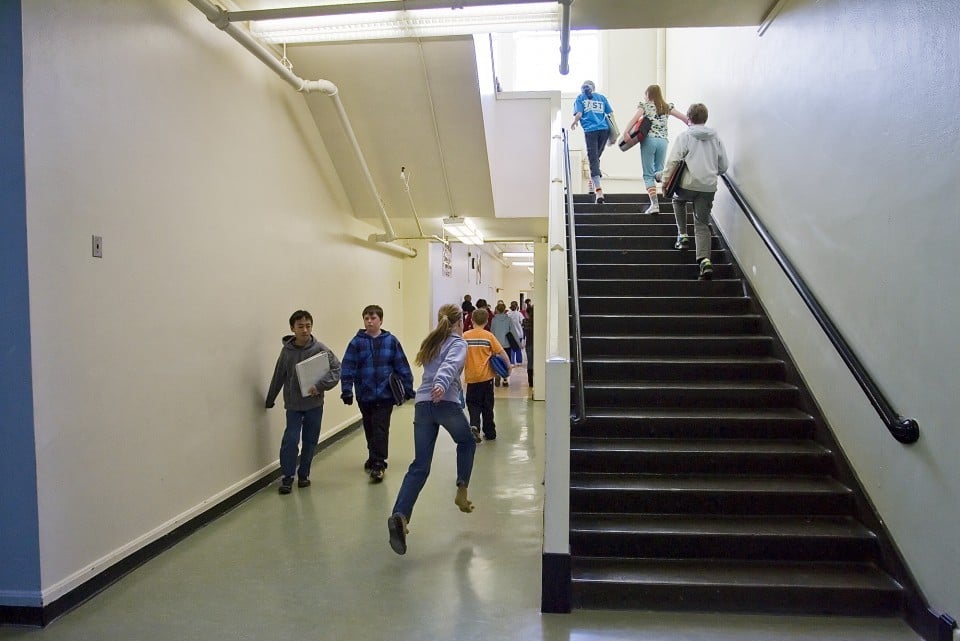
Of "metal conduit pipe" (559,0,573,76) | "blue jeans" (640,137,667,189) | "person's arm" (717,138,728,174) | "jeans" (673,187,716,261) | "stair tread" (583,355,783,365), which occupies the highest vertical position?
"metal conduit pipe" (559,0,573,76)

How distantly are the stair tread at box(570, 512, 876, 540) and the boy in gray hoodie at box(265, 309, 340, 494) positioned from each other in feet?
8.17

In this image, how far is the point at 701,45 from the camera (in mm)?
6922

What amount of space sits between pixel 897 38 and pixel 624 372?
252 cm

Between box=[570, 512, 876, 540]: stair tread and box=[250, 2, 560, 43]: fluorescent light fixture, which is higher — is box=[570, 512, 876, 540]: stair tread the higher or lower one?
the lower one

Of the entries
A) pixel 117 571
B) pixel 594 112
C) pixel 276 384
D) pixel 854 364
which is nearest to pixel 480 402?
pixel 276 384

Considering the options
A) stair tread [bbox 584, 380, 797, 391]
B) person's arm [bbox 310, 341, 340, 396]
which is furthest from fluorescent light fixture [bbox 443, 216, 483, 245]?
stair tread [bbox 584, 380, 797, 391]

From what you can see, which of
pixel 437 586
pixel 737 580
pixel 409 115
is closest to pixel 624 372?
pixel 737 580

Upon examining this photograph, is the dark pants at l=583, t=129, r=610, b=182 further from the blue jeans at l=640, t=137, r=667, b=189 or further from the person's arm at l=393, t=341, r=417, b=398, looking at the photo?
the person's arm at l=393, t=341, r=417, b=398

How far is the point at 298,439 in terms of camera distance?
5207 mm

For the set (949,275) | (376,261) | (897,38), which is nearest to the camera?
(949,275)

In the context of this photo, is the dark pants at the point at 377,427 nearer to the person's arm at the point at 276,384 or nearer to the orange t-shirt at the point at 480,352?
the person's arm at the point at 276,384

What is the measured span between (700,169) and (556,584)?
3.70 metres

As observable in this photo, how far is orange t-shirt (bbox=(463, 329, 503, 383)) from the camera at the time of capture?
6375mm

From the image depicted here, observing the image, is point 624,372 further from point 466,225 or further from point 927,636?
point 466,225
